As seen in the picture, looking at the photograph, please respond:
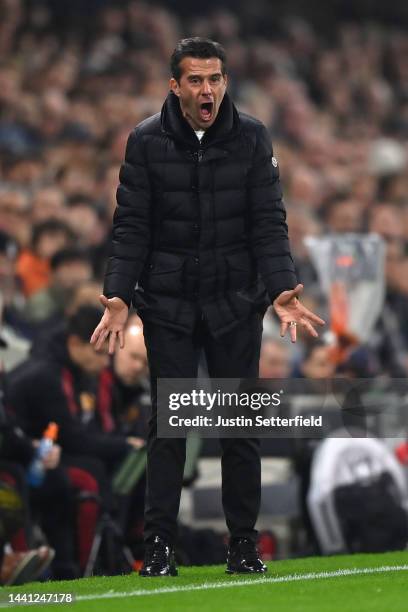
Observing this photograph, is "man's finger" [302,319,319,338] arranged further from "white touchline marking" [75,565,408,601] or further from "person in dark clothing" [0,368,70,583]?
"person in dark clothing" [0,368,70,583]

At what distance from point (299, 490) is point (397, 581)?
132 inches

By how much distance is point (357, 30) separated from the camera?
2481cm

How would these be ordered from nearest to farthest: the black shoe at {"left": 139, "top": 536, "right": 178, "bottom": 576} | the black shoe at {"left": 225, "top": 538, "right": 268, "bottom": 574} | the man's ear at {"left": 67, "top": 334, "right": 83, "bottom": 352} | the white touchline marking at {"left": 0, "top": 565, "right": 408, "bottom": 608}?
the white touchline marking at {"left": 0, "top": 565, "right": 408, "bottom": 608}
the black shoe at {"left": 139, "top": 536, "right": 178, "bottom": 576}
the black shoe at {"left": 225, "top": 538, "right": 268, "bottom": 574}
the man's ear at {"left": 67, "top": 334, "right": 83, "bottom": 352}

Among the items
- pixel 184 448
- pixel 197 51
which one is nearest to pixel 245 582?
pixel 184 448

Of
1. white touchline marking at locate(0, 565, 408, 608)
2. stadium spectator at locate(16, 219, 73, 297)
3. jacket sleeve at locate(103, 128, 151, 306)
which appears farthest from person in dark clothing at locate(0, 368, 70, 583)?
stadium spectator at locate(16, 219, 73, 297)

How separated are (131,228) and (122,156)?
7729 mm

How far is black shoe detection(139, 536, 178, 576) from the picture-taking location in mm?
6613

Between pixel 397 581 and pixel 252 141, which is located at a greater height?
pixel 252 141

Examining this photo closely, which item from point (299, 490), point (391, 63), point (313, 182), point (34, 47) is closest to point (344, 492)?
point (299, 490)

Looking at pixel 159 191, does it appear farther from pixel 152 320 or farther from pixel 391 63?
pixel 391 63

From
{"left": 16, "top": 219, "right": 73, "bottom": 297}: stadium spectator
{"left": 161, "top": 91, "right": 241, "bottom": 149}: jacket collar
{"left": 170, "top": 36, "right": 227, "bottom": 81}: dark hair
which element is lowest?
{"left": 161, "top": 91, "right": 241, "bottom": 149}: jacket collar

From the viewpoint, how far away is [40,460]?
27.7 feet

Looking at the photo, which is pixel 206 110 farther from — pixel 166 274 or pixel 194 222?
pixel 166 274

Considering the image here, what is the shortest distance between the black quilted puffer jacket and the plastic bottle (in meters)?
1.91
